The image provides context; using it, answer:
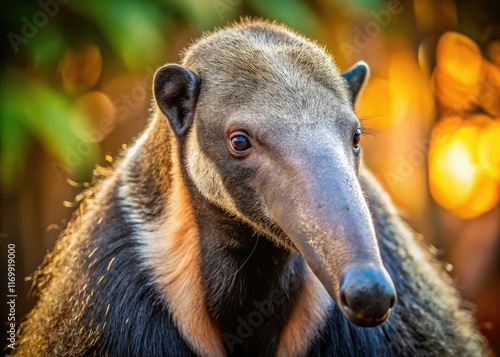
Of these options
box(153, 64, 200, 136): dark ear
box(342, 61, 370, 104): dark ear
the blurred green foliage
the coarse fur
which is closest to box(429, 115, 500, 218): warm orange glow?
the blurred green foliage

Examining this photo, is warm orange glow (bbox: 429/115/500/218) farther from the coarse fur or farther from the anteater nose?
the anteater nose

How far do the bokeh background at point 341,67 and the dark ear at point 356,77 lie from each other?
45.3 inches

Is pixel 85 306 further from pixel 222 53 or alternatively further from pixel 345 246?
pixel 345 246

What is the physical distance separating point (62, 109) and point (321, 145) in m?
5.86

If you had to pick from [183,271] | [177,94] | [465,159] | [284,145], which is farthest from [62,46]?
[465,159]

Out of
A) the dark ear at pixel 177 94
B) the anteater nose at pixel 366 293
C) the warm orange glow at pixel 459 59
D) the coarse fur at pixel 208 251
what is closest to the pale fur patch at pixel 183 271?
the coarse fur at pixel 208 251

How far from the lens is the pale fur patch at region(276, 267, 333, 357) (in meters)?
5.54

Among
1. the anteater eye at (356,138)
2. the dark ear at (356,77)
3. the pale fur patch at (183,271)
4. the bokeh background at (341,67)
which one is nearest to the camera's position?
the anteater eye at (356,138)

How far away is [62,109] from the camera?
9.70m

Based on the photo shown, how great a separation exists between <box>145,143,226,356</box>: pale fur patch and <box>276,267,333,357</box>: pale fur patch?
47 cm

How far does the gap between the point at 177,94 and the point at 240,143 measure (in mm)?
769

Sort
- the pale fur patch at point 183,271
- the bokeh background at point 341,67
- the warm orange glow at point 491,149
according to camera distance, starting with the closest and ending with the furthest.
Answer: the pale fur patch at point 183,271
the bokeh background at point 341,67
the warm orange glow at point 491,149

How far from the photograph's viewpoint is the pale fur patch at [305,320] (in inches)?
218

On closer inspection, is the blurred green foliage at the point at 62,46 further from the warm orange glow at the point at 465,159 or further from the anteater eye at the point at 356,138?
the anteater eye at the point at 356,138
